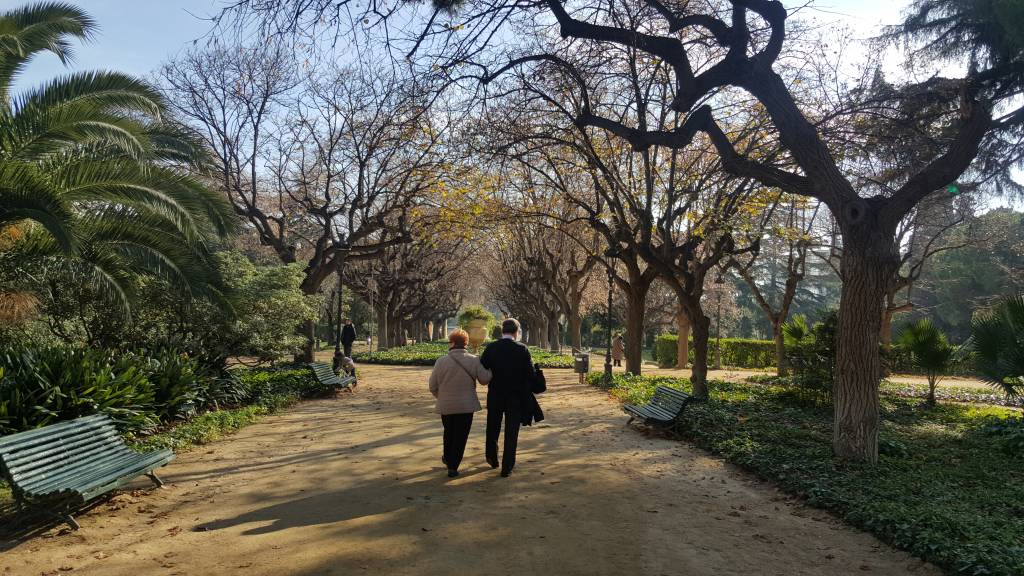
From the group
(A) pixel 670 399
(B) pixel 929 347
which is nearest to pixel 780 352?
(B) pixel 929 347

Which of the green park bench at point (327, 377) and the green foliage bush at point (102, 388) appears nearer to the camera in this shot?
the green foliage bush at point (102, 388)

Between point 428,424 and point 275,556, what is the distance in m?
6.24

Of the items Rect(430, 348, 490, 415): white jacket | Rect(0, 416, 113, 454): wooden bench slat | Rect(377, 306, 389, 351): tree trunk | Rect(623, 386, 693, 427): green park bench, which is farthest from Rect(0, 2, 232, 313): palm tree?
Rect(377, 306, 389, 351): tree trunk

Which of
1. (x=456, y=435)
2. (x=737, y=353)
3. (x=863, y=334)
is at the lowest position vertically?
(x=456, y=435)

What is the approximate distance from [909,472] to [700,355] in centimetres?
696

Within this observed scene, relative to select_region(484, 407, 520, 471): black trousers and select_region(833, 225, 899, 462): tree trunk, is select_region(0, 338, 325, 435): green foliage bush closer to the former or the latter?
select_region(484, 407, 520, 471): black trousers

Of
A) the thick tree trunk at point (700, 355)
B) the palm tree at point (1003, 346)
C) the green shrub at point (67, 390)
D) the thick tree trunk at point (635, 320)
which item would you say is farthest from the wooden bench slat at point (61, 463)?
the thick tree trunk at point (635, 320)

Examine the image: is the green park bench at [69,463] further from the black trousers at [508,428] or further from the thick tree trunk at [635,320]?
the thick tree trunk at [635,320]

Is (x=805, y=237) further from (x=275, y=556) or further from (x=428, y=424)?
(x=275, y=556)

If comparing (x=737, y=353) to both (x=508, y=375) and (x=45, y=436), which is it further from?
(x=45, y=436)

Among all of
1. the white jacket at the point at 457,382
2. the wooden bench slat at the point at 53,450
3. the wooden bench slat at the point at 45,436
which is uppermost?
the white jacket at the point at 457,382

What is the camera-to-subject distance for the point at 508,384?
278 inches

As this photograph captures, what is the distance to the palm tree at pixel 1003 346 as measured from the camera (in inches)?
393

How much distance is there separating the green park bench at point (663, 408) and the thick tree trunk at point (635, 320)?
7348 millimetres
